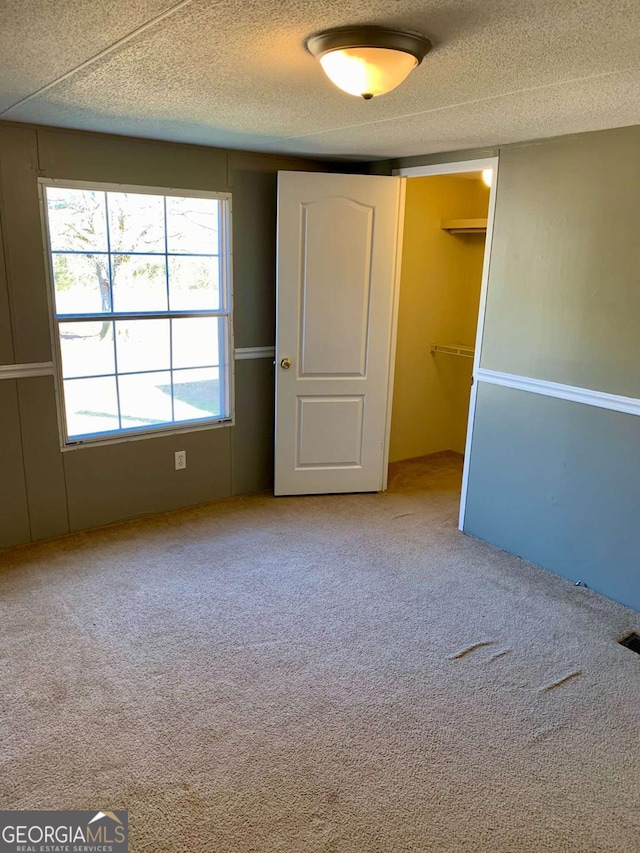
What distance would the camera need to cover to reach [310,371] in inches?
157

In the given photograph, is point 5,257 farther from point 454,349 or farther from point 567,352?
point 454,349

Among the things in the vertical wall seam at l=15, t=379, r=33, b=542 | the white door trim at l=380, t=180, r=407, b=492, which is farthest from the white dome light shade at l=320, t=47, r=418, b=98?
the vertical wall seam at l=15, t=379, r=33, b=542

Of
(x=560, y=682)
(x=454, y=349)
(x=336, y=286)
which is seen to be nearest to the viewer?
(x=560, y=682)

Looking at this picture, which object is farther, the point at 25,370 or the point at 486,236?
the point at 486,236

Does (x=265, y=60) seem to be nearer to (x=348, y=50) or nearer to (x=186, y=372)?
(x=348, y=50)

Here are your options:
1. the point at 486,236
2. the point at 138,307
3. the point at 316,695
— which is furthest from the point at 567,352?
the point at 138,307

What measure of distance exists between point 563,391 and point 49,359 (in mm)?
2665

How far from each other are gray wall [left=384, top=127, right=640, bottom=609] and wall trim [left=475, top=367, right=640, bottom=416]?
0.09ft

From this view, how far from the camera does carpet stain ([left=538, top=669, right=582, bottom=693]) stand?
236 cm

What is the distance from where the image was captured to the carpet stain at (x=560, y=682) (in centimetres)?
236

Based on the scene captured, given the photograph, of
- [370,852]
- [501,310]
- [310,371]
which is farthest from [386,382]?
[370,852]

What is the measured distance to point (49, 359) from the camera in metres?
3.27

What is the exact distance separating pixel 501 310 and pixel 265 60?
1.96 m

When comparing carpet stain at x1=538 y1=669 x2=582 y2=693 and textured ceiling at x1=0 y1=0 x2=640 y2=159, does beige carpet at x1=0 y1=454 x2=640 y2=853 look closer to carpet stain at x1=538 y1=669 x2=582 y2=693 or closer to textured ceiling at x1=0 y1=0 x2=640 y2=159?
carpet stain at x1=538 y1=669 x2=582 y2=693
